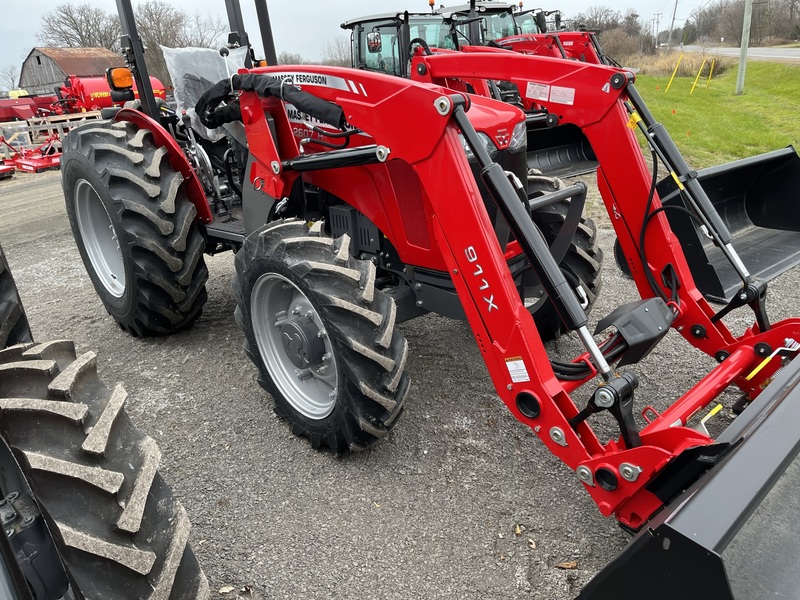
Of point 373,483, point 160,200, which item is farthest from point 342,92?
point 373,483

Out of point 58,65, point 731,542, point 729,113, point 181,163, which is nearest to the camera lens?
point 731,542

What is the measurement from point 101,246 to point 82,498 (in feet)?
11.9

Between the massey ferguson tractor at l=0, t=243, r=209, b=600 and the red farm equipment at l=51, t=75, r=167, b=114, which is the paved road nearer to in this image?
the red farm equipment at l=51, t=75, r=167, b=114

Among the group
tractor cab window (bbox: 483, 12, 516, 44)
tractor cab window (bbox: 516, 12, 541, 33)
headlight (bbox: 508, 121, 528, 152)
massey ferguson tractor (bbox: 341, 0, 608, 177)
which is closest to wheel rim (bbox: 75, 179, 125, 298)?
headlight (bbox: 508, 121, 528, 152)

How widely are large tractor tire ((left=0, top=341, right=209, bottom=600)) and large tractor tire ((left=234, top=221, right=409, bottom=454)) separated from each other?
1067 millimetres

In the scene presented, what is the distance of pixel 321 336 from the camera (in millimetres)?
2971

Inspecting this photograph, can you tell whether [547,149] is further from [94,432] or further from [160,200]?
[94,432]

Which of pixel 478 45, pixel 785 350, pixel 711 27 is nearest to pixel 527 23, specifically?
pixel 478 45

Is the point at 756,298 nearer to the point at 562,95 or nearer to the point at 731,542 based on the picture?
the point at 562,95

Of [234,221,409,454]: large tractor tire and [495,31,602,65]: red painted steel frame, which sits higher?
[495,31,602,65]: red painted steel frame

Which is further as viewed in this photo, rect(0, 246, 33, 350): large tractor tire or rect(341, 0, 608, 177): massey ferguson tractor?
rect(341, 0, 608, 177): massey ferguson tractor

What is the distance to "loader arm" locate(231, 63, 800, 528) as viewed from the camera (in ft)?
7.12

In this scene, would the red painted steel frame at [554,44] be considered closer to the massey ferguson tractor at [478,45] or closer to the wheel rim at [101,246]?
the massey ferguson tractor at [478,45]

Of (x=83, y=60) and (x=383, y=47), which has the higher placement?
(x=83, y=60)
